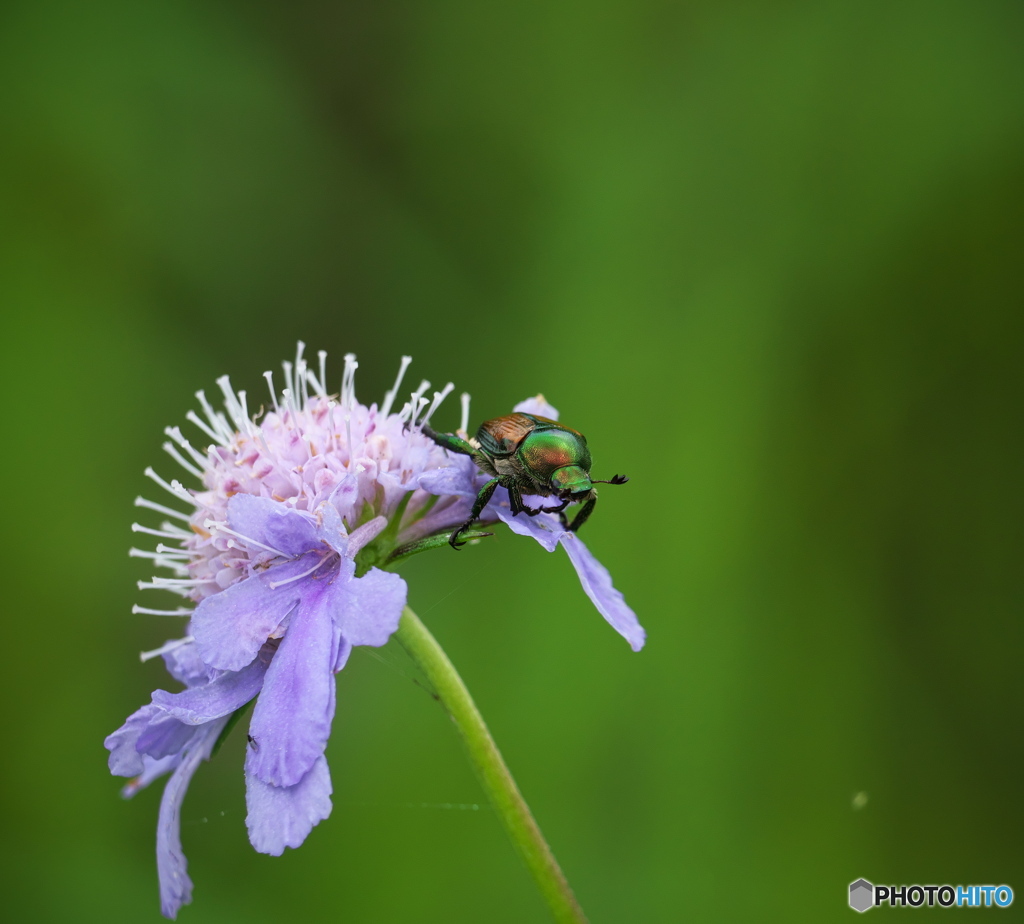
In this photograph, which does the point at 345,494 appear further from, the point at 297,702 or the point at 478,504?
the point at 297,702

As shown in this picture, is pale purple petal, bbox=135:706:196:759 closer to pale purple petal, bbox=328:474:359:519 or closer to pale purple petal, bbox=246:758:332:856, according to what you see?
pale purple petal, bbox=246:758:332:856

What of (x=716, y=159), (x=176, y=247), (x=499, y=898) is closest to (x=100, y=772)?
(x=499, y=898)

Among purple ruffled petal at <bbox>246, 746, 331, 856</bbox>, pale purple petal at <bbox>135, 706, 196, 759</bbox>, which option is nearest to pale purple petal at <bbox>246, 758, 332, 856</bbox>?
purple ruffled petal at <bbox>246, 746, 331, 856</bbox>

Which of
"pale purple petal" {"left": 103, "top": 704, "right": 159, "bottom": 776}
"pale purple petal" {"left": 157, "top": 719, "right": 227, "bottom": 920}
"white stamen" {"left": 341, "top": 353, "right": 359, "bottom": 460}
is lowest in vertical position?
"pale purple petal" {"left": 157, "top": 719, "right": 227, "bottom": 920}

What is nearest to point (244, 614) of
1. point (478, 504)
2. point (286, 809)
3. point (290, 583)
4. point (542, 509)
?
point (290, 583)

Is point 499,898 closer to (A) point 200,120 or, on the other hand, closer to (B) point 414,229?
(B) point 414,229
